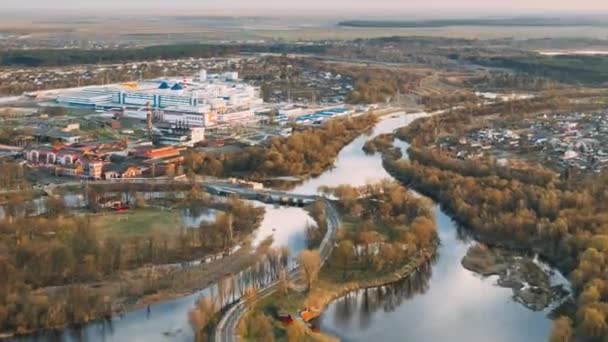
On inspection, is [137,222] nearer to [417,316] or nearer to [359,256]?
[359,256]

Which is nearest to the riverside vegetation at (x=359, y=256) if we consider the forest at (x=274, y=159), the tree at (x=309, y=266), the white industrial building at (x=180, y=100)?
the tree at (x=309, y=266)

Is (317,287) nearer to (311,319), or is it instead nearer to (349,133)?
(311,319)

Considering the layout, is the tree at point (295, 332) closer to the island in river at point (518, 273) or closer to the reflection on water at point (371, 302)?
the reflection on water at point (371, 302)

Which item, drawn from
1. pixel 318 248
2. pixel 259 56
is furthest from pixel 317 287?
pixel 259 56

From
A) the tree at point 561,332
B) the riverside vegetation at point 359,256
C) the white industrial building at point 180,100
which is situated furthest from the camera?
the white industrial building at point 180,100

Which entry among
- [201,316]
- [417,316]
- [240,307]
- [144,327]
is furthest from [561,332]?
[144,327]

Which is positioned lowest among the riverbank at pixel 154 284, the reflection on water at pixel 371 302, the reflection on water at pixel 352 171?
the reflection on water at pixel 352 171
